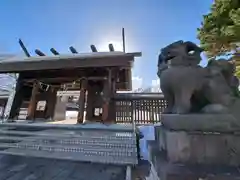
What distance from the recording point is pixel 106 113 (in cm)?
568

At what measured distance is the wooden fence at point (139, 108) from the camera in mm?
6738

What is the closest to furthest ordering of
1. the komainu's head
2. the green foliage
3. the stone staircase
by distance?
the komainu's head, the stone staircase, the green foliage

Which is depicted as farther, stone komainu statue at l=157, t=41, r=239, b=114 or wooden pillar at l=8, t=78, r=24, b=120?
wooden pillar at l=8, t=78, r=24, b=120

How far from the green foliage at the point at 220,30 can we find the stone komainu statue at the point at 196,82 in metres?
4.90

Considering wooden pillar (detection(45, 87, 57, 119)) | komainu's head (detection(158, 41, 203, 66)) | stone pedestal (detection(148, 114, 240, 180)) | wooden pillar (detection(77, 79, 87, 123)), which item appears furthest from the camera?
wooden pillar (detection(45, 87, 57, 119))

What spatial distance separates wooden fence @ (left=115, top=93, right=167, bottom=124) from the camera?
265 inches

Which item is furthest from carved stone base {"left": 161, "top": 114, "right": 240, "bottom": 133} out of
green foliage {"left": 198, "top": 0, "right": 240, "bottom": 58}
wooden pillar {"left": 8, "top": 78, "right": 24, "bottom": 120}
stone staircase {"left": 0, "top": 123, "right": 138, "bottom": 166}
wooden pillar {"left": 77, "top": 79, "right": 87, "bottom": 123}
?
wooden pillar {"left": 8, "top": 78, "right": 24, "bottom": 120}

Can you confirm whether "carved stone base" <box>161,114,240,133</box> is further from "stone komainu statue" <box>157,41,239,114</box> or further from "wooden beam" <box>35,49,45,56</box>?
"wooden beam" <box>35,49,45,56</box>

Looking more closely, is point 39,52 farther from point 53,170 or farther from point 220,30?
point 220,30

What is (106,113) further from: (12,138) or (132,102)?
(12,138)

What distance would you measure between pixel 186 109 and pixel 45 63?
600 cm

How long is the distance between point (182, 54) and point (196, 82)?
323 millimetres

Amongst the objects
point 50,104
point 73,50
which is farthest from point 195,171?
point 50,104

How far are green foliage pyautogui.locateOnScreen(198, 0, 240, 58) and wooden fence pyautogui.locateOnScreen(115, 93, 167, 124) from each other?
3274 mm
